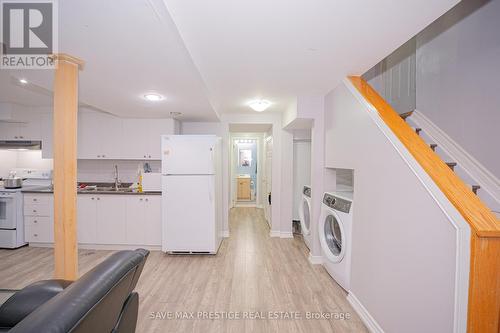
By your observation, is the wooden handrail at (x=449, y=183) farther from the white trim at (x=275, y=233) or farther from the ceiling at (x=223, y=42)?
the white trim at (x=275, y=233)

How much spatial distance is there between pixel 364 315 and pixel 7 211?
489 cm

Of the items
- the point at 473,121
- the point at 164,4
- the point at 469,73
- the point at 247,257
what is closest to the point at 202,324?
the point at 247,257

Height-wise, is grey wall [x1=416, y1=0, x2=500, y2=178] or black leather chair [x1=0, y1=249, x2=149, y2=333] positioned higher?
grey wall [x1=416, y1=0, x2=500, y2=178]

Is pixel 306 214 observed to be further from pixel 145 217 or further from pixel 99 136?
pixel 99 136

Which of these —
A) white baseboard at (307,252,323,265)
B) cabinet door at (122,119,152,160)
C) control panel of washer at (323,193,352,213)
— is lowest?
white baseboard at (307,252,323,265)

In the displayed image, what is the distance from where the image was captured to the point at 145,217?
10.8 feet

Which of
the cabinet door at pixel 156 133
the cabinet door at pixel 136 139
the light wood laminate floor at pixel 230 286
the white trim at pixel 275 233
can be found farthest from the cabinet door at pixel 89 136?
the white trim at pixel 275 233

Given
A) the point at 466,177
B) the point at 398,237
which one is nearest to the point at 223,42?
the point at 398,237

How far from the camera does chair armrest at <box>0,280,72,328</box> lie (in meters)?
1.16

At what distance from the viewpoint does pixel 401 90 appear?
3.29m

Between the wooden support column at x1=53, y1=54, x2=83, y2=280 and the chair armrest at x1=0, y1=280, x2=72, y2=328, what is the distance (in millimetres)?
339

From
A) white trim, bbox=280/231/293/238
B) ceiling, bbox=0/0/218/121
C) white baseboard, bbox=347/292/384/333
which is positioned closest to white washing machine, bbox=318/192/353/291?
white baseboard, bbox=347/292/384/333

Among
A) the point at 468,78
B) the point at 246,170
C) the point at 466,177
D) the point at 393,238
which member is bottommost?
the point at 393,238

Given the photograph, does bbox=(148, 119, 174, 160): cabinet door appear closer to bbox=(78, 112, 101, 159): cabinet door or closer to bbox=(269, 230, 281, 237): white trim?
bbox=(78, 112, 101, 159): cabinet door
